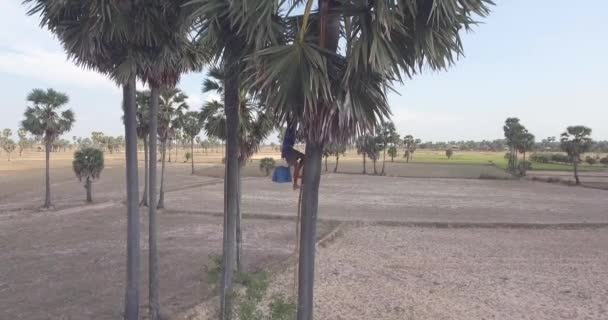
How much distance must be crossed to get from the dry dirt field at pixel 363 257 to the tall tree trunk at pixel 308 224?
6381 millimetres

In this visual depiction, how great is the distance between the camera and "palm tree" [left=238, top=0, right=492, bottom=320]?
14.8ft

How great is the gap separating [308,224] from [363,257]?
12.9 meters

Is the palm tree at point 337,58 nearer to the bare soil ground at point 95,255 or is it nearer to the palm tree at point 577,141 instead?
the bare soil ground at point 95,255

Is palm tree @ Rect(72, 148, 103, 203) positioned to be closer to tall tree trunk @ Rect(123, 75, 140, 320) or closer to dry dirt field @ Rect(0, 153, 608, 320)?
dry dirt field @ Rect(0, 153, 608, 320)

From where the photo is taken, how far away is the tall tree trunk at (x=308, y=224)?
5.18 meters

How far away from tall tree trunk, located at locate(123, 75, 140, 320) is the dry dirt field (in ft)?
4.50

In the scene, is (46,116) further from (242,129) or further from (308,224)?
(308,224)

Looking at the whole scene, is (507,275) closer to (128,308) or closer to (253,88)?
(128,308)

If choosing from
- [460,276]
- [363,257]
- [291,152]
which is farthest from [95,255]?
[291,152]

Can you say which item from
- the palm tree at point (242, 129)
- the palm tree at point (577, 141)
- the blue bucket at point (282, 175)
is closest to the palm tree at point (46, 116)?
the palm tree at point (242, 129)

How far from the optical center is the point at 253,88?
4.92 meters

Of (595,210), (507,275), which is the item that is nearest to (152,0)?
(507,275)

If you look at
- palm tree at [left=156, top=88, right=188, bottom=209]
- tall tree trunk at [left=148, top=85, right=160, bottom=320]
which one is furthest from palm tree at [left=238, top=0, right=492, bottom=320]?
palm tree at [left=156, top=88, right=188, bottom=209]

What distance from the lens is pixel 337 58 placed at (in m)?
4.91
